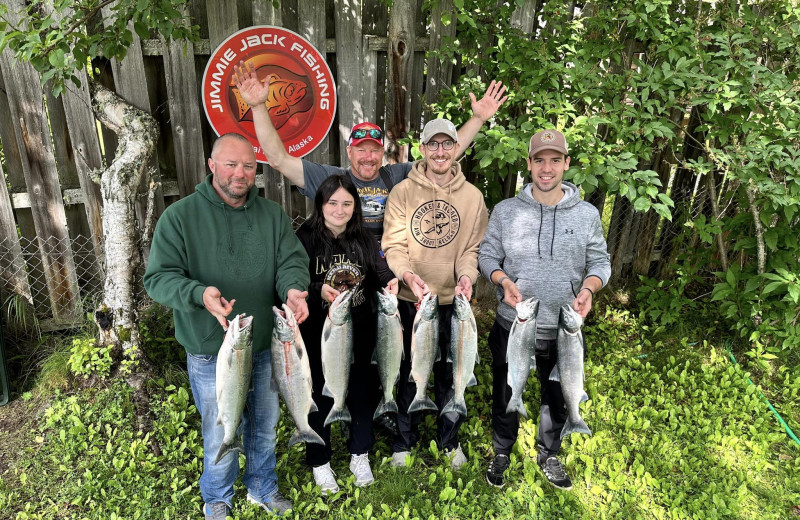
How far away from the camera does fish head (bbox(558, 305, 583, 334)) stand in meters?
3.22

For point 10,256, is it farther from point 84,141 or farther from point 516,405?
point 516,405

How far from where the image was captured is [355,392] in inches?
146

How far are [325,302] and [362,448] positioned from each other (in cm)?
125

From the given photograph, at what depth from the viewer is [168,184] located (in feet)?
16.3

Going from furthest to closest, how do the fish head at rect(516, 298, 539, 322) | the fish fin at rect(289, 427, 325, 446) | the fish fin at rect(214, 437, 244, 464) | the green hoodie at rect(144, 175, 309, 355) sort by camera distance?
the fish fin at rect(289, 427, 325, 446) → the fish head at rect(516, 298, 539, 322) → the fish fin at rect(214, 437, 244, 464) → the green hoodie at rect(144, 175, 309, 355)

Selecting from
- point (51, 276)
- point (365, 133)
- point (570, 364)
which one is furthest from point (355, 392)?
point (51, 276)

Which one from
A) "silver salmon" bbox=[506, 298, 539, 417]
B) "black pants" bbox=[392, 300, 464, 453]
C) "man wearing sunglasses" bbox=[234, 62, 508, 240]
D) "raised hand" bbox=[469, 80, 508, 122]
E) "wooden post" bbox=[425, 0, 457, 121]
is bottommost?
"black pants" bbox=[392, 300, 464, 453]

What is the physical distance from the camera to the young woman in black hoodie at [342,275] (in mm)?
3438

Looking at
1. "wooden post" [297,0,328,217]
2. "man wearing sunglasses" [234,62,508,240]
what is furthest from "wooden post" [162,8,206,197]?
"man wearing sunglasses" [234,62,508,240]

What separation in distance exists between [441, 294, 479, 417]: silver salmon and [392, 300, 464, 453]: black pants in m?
0.33

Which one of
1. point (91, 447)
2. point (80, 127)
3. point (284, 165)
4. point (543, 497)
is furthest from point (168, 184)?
point (543, 497)

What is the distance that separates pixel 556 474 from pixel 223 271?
2896 mm

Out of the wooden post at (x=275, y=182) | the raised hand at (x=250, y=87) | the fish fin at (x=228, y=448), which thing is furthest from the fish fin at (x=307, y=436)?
the wooden post at (x=275, y=182)

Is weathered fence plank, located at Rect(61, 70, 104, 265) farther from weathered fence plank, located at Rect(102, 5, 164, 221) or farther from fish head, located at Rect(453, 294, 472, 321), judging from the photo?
fish head, located at Rect(453, 294, 472, 321)
